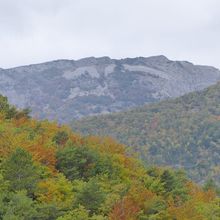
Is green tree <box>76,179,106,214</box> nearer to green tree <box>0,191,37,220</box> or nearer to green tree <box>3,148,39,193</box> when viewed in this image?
green tree <box>3,148,39,193</box>

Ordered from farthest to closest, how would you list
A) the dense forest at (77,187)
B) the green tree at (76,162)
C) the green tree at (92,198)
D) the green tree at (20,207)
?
1. the green tree at (76,162)
2. the green tree at (92,198)
3. the dense forest at (77,187)
4. the green tree at (20,207)

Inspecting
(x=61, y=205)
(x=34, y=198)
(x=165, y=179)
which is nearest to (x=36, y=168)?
(x=34, y=198)

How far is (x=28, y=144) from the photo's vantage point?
45844mm

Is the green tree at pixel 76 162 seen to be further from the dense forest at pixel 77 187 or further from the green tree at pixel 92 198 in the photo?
the green tree at pixel 92 198

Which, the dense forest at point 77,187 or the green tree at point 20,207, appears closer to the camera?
the green tree at point 20,207

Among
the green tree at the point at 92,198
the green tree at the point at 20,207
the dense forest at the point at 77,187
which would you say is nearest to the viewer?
the green tree at the point at 20,207

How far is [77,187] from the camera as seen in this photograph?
39750mm

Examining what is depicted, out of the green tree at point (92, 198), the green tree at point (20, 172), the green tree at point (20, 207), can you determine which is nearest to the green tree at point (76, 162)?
the green tree at point (92, 198)

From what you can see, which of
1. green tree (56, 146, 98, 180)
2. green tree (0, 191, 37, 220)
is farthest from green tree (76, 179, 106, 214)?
green tree (56, 146, 98, 180)

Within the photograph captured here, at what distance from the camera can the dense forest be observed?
35156 millimetres

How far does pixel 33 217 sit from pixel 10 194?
2174 mm

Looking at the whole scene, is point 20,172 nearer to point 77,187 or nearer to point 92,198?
point 77,187

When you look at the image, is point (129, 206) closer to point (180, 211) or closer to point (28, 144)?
point (180, 211)

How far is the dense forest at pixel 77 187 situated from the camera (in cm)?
3516
